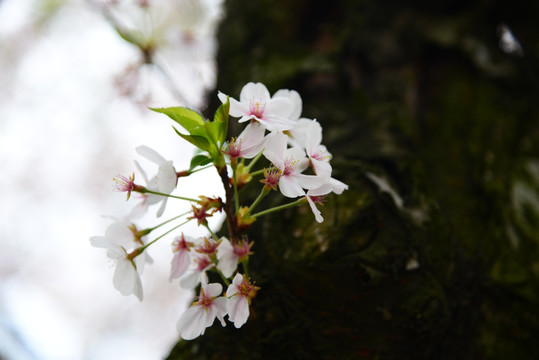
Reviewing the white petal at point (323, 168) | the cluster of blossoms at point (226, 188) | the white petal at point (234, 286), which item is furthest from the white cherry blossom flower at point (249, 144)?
the white petal at point (234, 286)

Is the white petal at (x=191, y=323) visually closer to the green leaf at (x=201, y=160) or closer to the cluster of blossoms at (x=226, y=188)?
the cluster of blossoms at (x=226, y=188)

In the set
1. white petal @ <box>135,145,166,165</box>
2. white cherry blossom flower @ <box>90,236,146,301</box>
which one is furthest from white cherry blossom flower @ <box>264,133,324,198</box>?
white cherry blossom flower @ <box>90,236,146,301</box>

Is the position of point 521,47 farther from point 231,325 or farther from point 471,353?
point 231,325

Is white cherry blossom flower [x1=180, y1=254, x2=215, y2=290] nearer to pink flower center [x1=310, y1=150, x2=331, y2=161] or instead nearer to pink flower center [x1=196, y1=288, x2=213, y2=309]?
pink flower center [x1=196, y1=288, x2=213, y2=309]

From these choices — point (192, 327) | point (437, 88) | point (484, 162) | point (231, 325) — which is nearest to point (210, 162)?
point (192, 327)

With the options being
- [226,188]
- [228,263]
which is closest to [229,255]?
[228,263]
